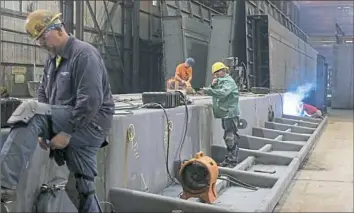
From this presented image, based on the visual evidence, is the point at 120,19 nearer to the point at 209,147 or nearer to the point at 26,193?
the point at 209,147

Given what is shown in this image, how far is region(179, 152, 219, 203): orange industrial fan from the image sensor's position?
14.1 feet

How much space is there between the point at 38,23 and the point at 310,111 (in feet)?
36.4

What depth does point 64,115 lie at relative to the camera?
105 inches

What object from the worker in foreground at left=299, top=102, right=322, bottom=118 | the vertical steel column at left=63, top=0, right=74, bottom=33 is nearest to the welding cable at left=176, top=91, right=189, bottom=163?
the vertical steel column at left=63, top=0, right=74, bottom=33

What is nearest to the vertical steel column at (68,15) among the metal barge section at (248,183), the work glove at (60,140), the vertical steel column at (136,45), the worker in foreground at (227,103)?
the vertical steel column at (136,45)

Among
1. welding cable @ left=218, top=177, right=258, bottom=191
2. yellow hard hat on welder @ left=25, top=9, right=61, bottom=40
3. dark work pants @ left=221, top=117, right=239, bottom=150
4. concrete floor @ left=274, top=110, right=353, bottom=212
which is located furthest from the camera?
dark work pants @ left=221, top=117, right=239, bottom=150

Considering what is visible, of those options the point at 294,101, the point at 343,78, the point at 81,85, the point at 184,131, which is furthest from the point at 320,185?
the point at 343,78

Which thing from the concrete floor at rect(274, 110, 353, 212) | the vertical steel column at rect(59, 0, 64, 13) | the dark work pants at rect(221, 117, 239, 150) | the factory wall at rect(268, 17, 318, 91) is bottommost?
the concrete floor at rect(274, 110, 353, 212)

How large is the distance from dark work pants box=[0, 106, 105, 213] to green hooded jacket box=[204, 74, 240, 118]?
2.91 meters

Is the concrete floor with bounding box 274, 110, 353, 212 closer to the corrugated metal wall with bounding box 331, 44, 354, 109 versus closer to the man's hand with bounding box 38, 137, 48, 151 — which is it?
the man's hand with bounding box 38, 137, 48, 151

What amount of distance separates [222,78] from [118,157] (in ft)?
7.66

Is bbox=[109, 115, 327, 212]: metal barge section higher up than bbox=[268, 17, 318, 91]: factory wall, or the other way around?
bbox=[268, 17, 318, 91]: factory wall

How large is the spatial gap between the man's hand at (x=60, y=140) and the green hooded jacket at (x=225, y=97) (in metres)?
3.14

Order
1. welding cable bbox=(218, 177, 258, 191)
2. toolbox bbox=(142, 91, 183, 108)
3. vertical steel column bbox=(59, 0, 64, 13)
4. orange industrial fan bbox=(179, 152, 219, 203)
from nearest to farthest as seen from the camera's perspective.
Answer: orange industrial fan bbox=(179, 152, 219, 203)
toolbox bbox=(142, 91, 183, 108)
welding cable bbox=(218, 177, 258, 191)
vertical steel column bbox=(59, 0, 64, 13)
